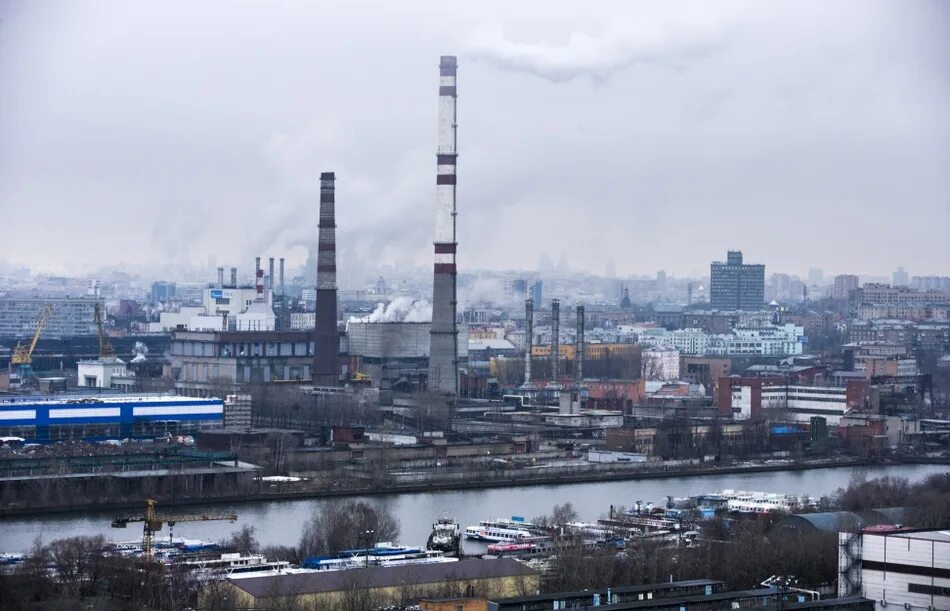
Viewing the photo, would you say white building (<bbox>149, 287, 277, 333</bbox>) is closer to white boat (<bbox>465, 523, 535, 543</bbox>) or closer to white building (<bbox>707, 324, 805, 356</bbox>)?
white building (<bbox>707, 324, 805, 356</bbox>)

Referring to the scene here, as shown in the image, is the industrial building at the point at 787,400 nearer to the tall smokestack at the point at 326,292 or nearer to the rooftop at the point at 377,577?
the tall smokestack at the point at 326,292

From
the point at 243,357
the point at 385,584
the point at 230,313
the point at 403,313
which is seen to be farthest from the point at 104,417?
the point at 230,313

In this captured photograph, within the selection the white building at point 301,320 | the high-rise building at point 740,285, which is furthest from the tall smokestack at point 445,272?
the high-rise building at point 740,285

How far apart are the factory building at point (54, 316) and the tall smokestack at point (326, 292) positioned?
36.0ft

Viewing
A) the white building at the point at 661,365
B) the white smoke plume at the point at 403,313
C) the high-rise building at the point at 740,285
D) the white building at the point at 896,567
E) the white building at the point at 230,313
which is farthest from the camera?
the high-rise building at the point at 740,285

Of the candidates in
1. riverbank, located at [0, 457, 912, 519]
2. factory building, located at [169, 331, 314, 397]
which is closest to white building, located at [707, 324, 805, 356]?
factory building, located at [169, 331, 314, 397]

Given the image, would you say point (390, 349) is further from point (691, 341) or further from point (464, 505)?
point (691, 341)

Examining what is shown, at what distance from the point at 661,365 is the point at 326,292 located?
6.70m

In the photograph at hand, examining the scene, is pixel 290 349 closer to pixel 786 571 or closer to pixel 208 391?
pixel 208 391

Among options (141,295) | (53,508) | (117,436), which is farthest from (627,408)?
(141,295)

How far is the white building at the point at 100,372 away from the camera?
18.6 m

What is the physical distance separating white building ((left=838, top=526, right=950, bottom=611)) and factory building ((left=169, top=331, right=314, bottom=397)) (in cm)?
1152

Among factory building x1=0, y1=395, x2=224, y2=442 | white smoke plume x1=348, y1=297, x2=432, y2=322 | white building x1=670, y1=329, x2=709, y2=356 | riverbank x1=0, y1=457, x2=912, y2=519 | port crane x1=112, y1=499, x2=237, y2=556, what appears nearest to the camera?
port crane x1=112, y1=499, x2=237, y2=556

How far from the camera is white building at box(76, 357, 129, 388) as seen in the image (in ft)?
61.1
